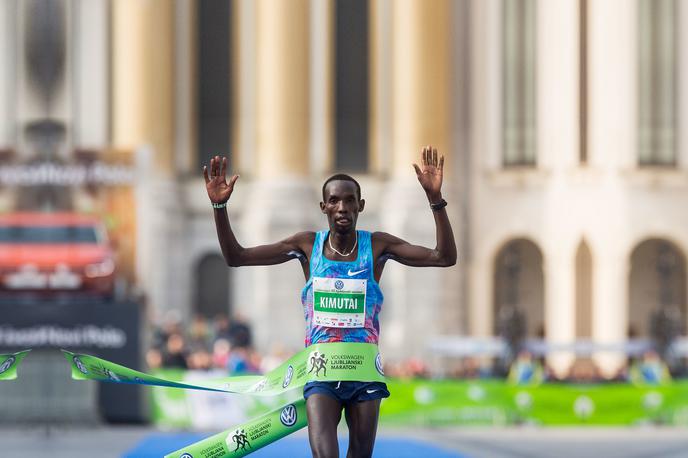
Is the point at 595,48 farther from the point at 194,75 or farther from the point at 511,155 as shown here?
the point at 194,75

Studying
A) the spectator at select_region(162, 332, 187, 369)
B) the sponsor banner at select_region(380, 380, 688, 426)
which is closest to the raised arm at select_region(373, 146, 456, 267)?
the sponsor banner at select_region(380, 380, 688, 426)

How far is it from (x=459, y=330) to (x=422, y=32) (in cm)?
853

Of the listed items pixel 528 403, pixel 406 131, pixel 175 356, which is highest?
pixel 406 131

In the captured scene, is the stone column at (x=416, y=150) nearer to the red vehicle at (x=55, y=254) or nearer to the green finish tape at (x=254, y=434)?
the red vehicle at (x=55, y=254)

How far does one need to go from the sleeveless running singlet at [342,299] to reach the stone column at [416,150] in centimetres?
3433

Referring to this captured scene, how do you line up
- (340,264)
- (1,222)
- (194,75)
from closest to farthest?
(340,264) < (1,222) < (194,75)

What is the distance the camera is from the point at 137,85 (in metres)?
45.0

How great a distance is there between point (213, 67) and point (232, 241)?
38.1 metres

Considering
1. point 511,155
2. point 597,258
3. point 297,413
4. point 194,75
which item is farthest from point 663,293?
point 297,413

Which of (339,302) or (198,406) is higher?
(339,302)

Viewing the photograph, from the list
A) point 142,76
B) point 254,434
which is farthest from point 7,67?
point 254,434

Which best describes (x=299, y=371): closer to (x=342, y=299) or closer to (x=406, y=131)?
(x=342, y=299)

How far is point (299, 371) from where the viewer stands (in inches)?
356

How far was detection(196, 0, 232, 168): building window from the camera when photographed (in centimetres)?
4672
